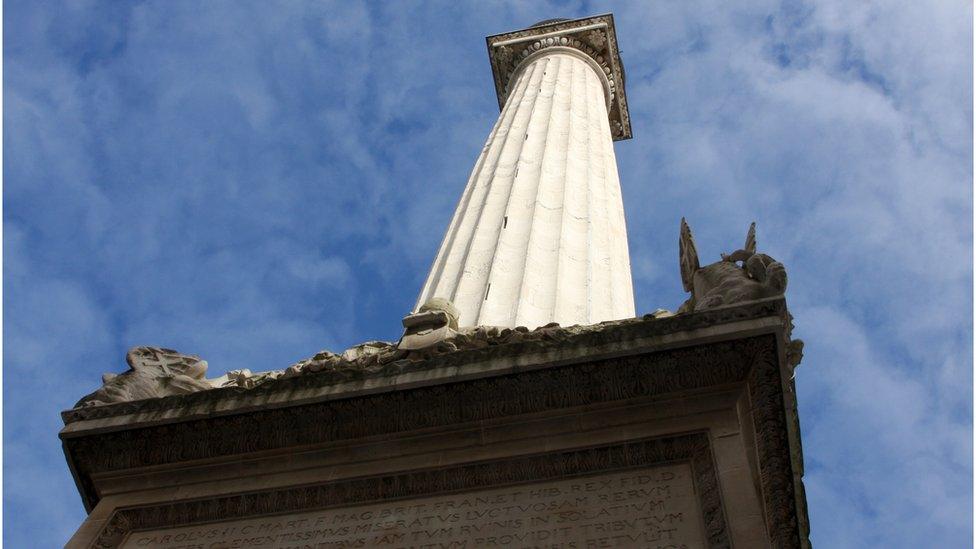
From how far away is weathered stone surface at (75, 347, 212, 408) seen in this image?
12.5m

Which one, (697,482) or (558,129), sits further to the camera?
(558,129)

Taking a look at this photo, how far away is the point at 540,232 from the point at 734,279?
264 inches

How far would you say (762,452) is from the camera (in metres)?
10.7

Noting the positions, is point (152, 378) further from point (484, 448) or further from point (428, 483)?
point (484, 448)

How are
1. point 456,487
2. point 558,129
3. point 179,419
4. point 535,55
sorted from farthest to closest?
1. point 535,55
2. point 558,129
3. point 179,419
4. point 456,487

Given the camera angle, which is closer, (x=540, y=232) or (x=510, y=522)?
(x=510, y=522)

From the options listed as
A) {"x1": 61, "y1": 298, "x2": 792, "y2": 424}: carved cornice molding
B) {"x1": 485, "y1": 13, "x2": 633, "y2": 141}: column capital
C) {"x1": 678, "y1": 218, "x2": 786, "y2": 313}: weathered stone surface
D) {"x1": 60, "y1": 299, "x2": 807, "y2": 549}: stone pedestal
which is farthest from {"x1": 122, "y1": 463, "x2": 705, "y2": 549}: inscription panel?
{"x1": 485, "y1": 13, "x2": 633, "y2": 141}: column capital

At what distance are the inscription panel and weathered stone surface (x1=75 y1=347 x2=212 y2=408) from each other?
1.83m

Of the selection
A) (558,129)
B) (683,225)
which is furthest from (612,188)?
(683,225)

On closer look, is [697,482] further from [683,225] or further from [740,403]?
[683,225]

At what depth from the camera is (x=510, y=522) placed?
33.8 ft

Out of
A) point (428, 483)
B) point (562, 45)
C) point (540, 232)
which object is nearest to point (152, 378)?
point (428, 483)

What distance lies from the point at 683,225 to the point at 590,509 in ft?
16.8

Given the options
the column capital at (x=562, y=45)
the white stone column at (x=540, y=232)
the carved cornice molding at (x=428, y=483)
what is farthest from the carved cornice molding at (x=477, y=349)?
the column capital at (x=562, y=45)
